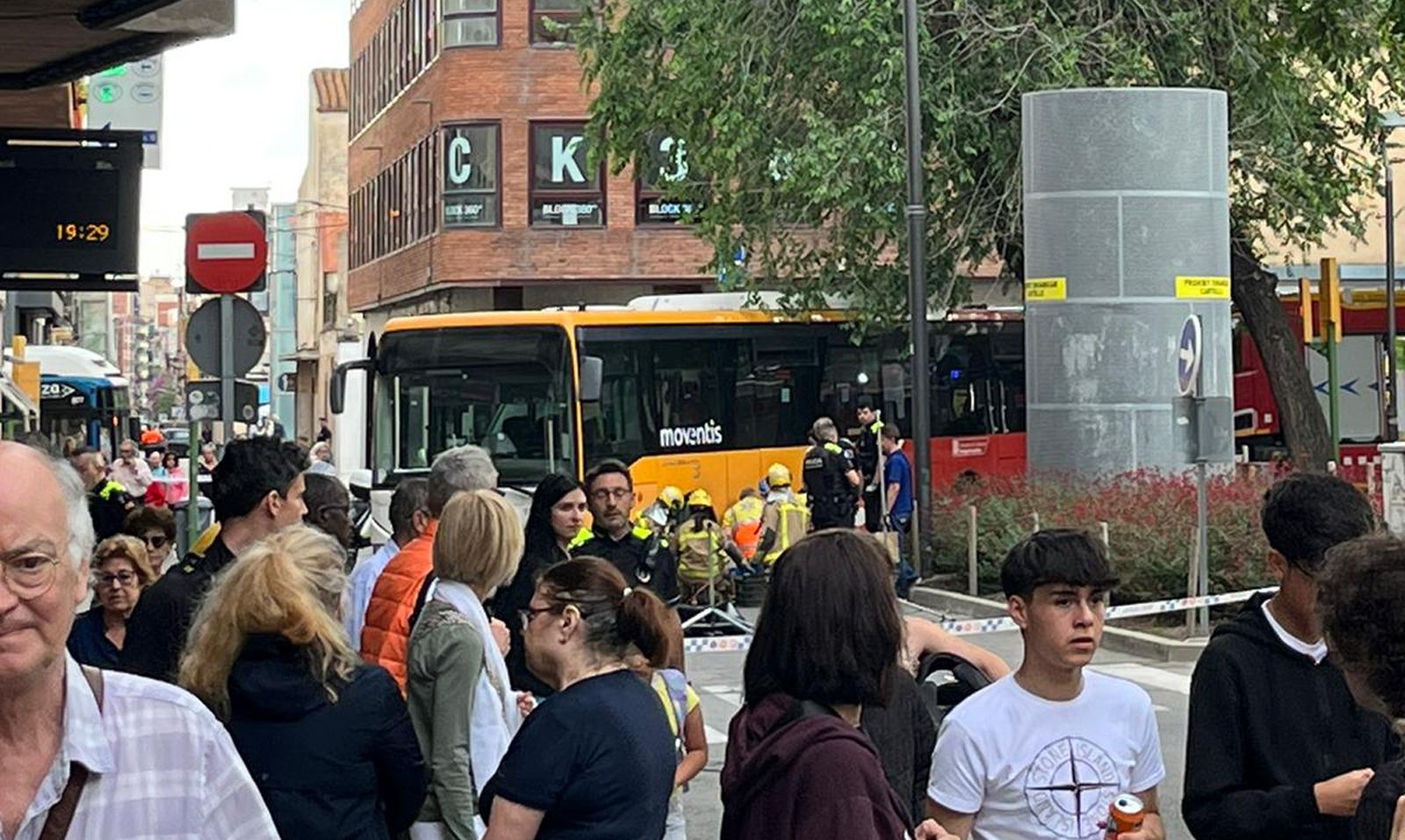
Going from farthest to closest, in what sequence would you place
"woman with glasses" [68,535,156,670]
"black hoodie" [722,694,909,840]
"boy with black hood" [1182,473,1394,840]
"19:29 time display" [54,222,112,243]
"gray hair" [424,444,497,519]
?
"19:29 time display" [54,222,112,243], "gray hair" [424,444,497,519], "woman with glasses" [68,535,156,670], "boy with black hood" [1182,473,1394,840], "black hoodie" [722,694,909,840]

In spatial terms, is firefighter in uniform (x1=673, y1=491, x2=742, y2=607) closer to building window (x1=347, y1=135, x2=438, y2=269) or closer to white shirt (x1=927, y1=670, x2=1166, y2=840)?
white shirt (x1=927, y1=670, x2=1166, y2=840)

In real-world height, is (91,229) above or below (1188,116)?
below

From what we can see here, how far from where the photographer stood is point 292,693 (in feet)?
17.2

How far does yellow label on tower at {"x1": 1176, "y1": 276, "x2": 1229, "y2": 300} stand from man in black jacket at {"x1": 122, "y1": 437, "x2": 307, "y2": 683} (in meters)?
17.5

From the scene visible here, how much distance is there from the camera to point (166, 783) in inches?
112

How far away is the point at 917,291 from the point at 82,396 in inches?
900

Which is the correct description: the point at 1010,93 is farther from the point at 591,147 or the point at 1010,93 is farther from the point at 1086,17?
the point at 591,147

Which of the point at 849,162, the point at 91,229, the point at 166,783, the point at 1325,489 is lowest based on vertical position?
the point at 166,783

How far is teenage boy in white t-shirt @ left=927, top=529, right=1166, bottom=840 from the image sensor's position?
4805 mm

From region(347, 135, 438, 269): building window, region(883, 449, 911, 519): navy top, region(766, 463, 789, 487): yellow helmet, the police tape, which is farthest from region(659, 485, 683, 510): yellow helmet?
region(347, 135, 438, 269): building window

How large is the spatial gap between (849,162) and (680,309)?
363cm

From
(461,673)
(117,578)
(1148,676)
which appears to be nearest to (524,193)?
(1148,676)

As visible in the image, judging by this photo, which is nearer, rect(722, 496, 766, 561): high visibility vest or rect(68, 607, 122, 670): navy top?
rect(68, 607, 122, 670): navy top

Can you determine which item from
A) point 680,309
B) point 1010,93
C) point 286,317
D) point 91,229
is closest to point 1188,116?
point 1010,93
